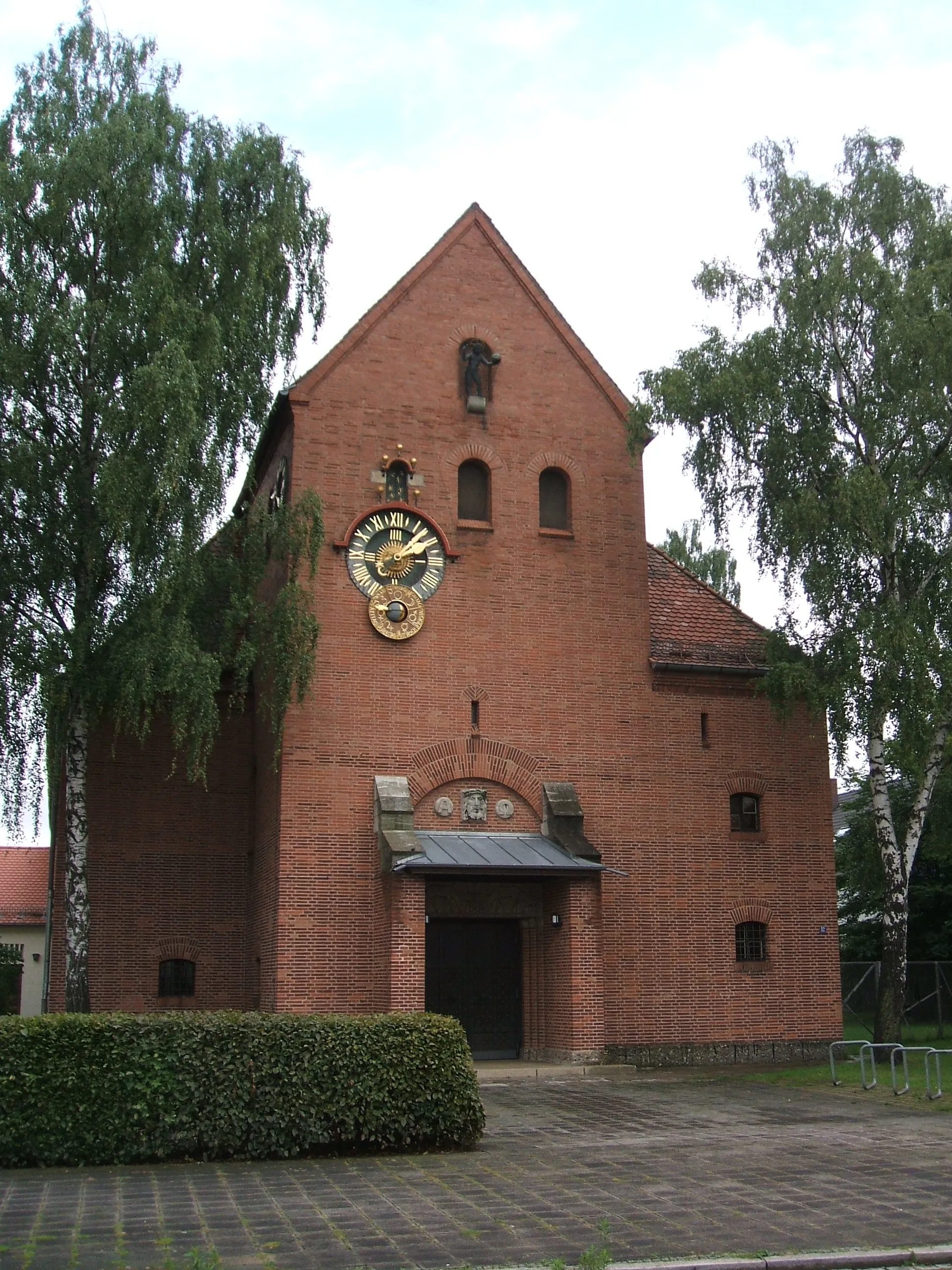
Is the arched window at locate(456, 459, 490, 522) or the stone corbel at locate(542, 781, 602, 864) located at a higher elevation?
the arched window at locate(456, 459, 490, 522)

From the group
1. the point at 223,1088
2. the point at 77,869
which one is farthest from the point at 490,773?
the point at 223,1088

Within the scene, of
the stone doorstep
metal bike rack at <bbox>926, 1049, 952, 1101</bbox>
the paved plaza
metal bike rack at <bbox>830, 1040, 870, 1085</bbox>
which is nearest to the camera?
the stone doorstep

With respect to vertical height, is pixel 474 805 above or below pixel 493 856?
above

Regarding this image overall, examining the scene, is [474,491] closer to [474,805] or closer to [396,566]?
[396,566]

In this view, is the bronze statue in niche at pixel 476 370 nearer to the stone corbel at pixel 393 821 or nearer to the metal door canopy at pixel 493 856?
the stone corbel at pixel 393 821

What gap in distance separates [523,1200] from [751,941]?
13.7m

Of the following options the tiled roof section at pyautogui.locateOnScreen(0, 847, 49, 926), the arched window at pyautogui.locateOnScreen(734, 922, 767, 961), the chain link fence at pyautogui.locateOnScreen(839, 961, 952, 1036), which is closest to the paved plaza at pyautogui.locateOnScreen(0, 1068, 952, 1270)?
the arched window at pyautogui.locateOnScreen(734, 922, 767, 961)

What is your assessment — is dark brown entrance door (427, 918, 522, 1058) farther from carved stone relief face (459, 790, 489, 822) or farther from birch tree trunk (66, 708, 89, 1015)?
birch tree trunk (66, 708, 89, 1015)

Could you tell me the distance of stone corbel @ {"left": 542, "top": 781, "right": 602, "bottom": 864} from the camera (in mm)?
22250

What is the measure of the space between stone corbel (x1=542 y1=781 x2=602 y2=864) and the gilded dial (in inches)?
158

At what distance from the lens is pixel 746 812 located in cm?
2480

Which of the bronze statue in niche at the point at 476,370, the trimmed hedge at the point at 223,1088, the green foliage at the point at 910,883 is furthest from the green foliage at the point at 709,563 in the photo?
the trimmed hedge at the point at 223,1088

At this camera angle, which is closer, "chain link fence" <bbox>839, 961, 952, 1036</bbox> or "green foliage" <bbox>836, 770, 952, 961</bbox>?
"chain link fence" <bbox>839, 961, 952, 1036</bbox>

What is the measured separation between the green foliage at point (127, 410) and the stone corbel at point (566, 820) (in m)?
4.76
